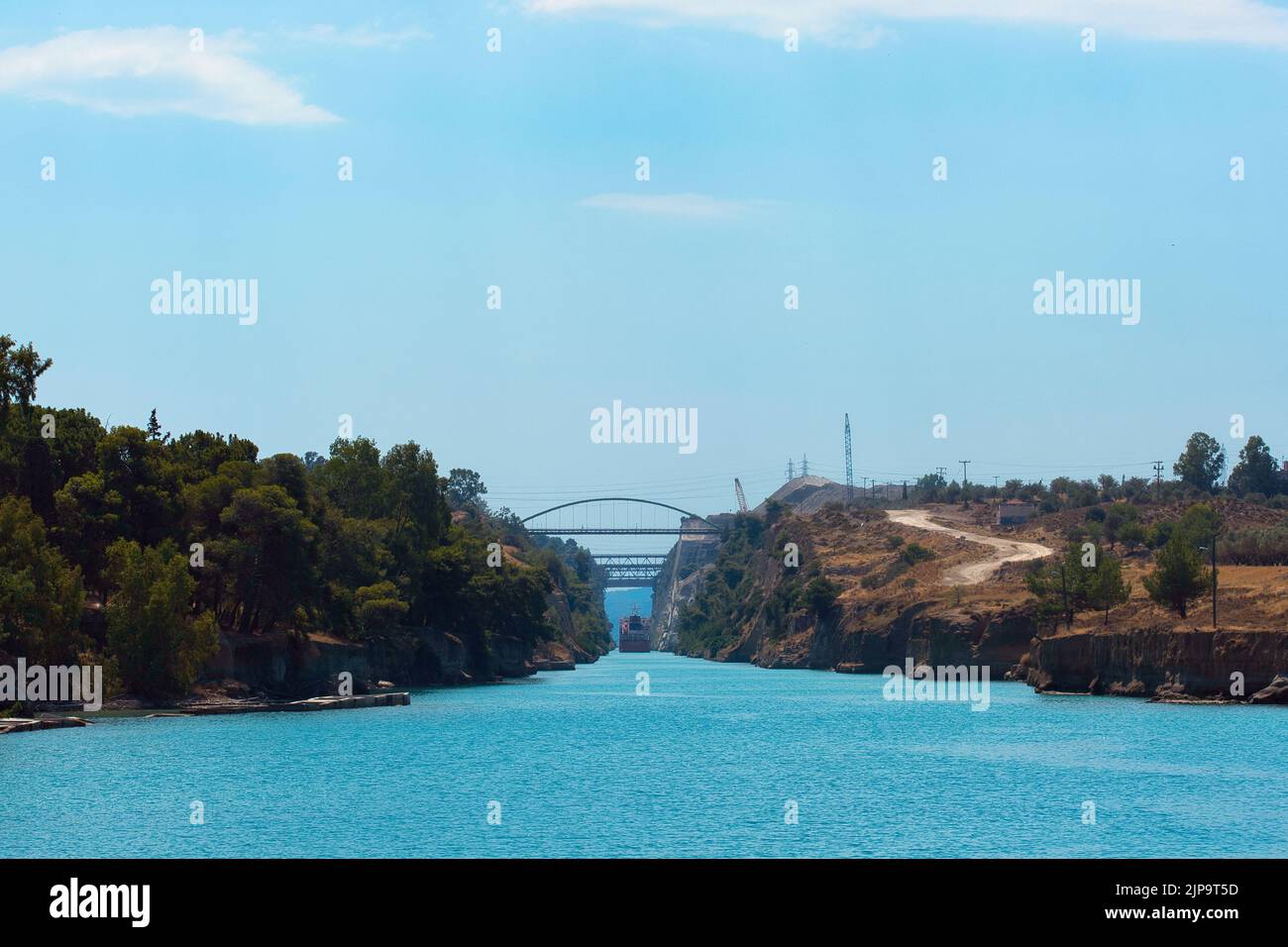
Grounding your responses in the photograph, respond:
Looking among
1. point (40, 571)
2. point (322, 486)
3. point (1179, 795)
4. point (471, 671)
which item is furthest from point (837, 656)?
point (1179, 795)

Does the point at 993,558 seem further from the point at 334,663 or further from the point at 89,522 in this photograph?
the point at 89,522

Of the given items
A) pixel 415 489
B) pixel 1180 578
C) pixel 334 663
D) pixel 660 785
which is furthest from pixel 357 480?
pixel 660 785

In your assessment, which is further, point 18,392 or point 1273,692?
point 18,392

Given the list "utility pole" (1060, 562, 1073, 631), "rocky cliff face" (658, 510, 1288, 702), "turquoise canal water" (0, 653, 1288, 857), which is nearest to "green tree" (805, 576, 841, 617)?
"rocky cliff face" (658, 510, 1288, 702)

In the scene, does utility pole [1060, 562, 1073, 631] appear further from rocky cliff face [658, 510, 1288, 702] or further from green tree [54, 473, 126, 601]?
green tree [54, 473, 126, 601]

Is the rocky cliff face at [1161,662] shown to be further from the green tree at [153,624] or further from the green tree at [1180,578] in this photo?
the green tree at [153,624]
